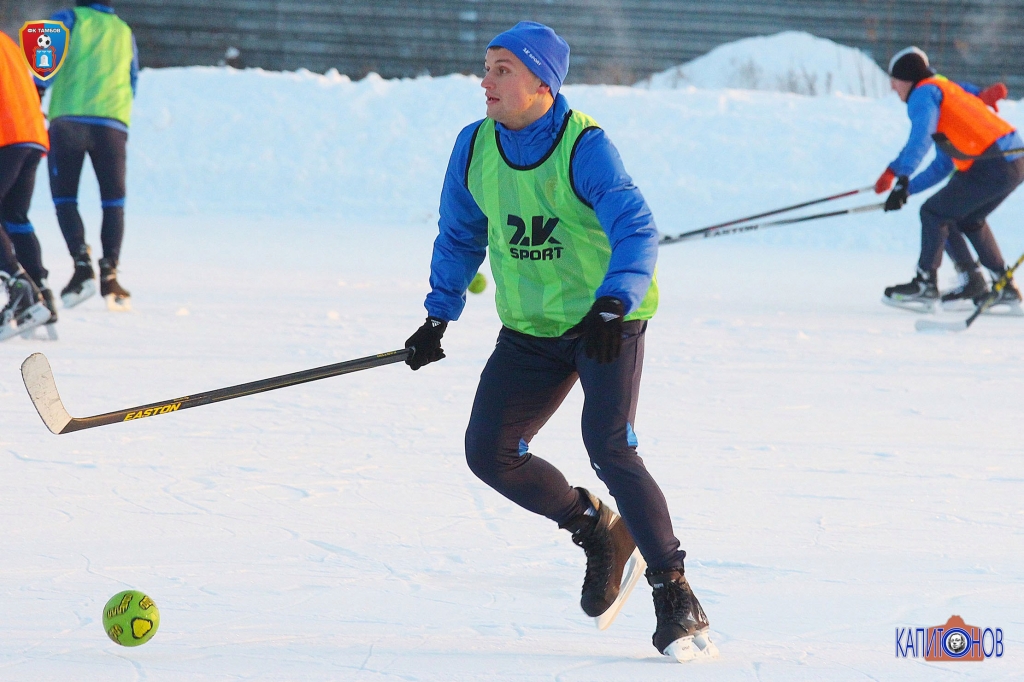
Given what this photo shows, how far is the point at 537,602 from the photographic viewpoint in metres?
2.68

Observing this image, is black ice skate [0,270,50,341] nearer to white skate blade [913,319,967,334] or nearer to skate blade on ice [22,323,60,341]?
skate blade on ice [22,323,60,341]

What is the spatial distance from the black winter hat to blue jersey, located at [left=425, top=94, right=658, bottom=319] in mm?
4989

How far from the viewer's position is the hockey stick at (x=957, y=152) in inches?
278

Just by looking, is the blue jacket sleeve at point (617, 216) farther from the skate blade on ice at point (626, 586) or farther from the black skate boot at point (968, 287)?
the black skate boot at point (968, 287)

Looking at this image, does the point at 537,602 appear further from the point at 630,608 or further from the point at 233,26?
the point at 233,26

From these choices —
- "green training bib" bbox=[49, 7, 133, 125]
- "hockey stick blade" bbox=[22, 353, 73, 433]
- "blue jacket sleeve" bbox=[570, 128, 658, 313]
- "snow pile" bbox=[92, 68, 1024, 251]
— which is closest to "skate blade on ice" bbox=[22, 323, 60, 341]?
"green training bib" bbox=[49, 7, 133, 125]

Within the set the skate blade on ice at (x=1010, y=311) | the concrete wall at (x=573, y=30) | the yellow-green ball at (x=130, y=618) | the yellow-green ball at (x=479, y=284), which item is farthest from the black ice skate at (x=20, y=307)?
the concrete wall at (x=573, y=30)

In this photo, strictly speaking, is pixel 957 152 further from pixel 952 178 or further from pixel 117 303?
pixel 117 303

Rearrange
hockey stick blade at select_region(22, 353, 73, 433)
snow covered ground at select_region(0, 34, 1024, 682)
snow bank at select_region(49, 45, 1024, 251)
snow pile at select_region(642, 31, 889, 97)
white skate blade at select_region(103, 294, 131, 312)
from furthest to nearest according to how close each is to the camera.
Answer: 1. snow pile at select_region(642, 31, 889, 97)
2. snow bank at select_region(49, 45, 1024, 251)
3. white skate blade at select_region(103, 294, 131, 312)
4. hockey stick blade at select_region(22, 353, 73, 433)
5. snow covered ground at select_region(0, 34, 1024, 682)

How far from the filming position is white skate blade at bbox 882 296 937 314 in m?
7.56

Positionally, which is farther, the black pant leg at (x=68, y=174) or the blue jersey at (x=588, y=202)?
the black pant leg at (x=68, y=174)

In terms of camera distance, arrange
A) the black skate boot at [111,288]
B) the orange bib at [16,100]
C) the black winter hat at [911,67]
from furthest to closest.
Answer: the black winter hat at [911,67], the black skate boot at [111,288], the orange bib at [16,100]

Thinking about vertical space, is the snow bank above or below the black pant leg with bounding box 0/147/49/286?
below

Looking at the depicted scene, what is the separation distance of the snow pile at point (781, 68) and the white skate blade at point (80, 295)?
11.4m
